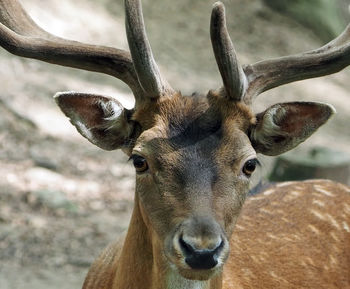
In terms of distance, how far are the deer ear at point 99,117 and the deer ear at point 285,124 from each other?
32.1 inches

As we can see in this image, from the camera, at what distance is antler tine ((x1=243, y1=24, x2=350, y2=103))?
209 inches

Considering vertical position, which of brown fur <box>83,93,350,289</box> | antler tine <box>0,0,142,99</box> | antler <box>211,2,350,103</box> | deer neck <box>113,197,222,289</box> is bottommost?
deer neck <box>113,197,222,289</box>

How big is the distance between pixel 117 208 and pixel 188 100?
17.1 feet

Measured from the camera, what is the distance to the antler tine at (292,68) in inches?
209

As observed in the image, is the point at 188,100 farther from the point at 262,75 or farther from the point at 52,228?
the point at 52,228

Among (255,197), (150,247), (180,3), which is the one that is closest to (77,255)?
(255,197)

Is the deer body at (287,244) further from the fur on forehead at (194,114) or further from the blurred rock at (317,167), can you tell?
the blurred rock at (317,167)

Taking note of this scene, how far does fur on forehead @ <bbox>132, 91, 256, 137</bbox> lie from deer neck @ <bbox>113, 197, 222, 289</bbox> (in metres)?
0.54

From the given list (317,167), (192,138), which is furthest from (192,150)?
(317,167)

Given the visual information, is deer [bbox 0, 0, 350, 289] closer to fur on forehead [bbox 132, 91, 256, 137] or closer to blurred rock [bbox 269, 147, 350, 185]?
fur on forehead [bbox 132, 91, 256, 137]

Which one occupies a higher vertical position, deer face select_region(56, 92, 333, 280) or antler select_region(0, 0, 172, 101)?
antler select_region(0, 0, 172, 101)

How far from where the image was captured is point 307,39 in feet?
54.4

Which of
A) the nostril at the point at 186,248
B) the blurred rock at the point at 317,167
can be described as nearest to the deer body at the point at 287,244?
the nostril at the point at 186,248

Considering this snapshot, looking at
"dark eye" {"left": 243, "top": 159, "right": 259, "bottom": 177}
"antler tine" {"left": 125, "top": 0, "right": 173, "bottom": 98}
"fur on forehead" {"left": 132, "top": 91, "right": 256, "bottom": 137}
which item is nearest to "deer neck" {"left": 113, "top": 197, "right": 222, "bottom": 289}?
"fur on forehead" {"left": 132, "top": 91, "right": 256, "bottom": 137}
